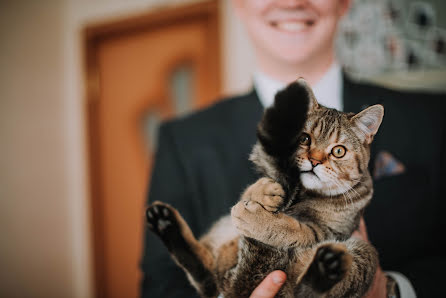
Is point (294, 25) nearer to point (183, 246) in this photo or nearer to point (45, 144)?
point (183, 246)

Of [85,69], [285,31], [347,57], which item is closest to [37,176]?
[85,69]

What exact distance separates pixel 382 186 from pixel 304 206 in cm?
17

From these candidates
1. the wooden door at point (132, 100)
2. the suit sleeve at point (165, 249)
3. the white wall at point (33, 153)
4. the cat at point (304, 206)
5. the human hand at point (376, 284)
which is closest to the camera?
the cat at point (304, 206)

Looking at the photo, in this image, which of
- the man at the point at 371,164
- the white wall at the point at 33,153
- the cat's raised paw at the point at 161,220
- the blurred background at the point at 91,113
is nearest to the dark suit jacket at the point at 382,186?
the man at the point at 371,164

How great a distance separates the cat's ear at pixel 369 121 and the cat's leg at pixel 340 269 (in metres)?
0.14

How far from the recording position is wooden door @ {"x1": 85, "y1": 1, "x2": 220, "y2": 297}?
Result: 6.48 ft

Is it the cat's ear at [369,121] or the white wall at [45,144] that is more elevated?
the cat's ear at [369,121]

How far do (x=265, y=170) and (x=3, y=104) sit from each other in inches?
107

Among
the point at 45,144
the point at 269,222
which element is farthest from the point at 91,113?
the point at 269,222

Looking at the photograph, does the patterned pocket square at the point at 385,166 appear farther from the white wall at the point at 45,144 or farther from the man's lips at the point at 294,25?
the white wall at the point at 45,144

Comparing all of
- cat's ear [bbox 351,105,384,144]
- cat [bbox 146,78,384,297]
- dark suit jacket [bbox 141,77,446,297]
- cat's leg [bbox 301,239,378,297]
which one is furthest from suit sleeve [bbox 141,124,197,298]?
cat's ear [bbox 351,105,384,144]

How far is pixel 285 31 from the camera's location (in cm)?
49

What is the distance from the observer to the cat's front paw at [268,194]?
35cm

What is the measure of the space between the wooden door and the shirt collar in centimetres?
126
